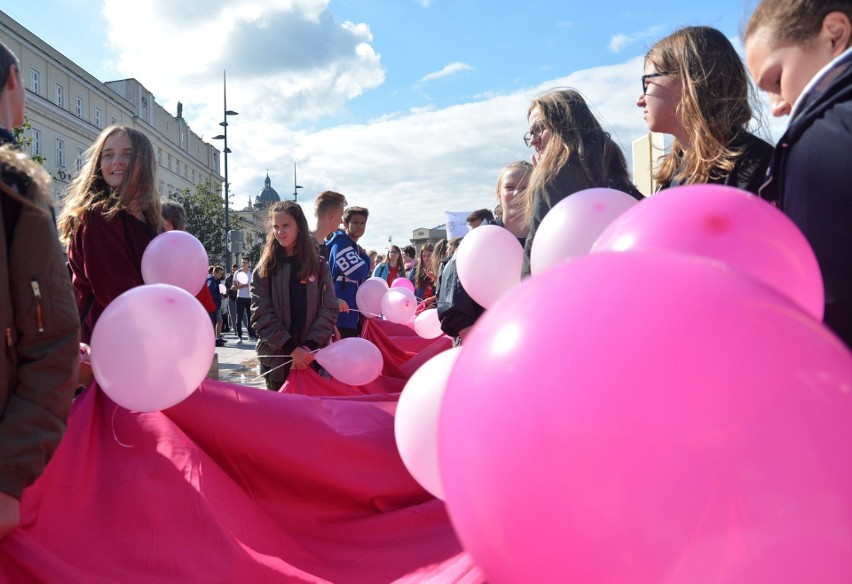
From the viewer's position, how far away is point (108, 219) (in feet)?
10.1

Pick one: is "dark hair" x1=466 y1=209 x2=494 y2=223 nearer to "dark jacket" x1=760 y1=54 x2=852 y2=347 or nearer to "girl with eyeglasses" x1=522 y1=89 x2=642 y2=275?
"girl with eyeglasses" x1=522 y1=89 x2=642 y2=275

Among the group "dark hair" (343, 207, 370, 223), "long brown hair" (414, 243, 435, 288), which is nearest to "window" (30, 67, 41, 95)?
"long brown hair" (414, 243, 435, 288)

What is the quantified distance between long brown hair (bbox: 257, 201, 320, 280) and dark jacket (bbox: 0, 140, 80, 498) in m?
3.17

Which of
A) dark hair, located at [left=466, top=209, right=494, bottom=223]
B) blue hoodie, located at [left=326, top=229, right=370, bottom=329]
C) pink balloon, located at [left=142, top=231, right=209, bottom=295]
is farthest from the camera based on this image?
blue hoodie, located at [left=326, top=229, right=370, bottom=329]

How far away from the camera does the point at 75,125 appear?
41.5 meters

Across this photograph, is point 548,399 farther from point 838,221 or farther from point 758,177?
point 758,177

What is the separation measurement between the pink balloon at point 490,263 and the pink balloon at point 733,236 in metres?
1.57

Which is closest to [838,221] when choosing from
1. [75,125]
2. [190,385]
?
[190,385]

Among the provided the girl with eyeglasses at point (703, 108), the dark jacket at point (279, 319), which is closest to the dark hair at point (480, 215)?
the dark jacket at point (279, 319)

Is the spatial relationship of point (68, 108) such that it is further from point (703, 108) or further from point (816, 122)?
point (816, 122)

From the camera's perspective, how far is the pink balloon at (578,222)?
2014 mm

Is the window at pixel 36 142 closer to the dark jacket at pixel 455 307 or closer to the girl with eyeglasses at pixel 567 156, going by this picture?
the dark jacket at pixel 455 307

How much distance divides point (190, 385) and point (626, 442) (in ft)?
6.91

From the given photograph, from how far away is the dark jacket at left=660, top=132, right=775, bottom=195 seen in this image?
184 cm
